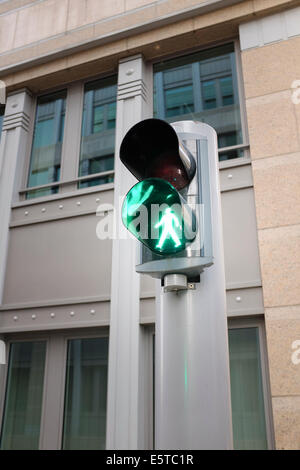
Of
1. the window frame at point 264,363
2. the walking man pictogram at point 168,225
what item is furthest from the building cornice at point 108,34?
the walking man pictogram at point 168,225

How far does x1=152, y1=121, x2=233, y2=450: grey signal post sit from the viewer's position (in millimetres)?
1140

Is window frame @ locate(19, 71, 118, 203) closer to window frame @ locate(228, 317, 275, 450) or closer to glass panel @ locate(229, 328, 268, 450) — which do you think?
window frame @ locate(228, 317, 275, 450)

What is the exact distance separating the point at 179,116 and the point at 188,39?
1095 mm

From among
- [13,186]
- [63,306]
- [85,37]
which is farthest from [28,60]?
[63,306]

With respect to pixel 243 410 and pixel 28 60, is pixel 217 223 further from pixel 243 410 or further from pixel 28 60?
pixel 28 60

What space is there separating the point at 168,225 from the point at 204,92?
5.10 metres

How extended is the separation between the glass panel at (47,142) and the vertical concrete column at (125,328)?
120 centimetres

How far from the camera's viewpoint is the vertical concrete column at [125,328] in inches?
174

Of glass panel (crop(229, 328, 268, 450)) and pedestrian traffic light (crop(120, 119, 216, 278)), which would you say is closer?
pedestrian traffic light (crop(120, 119, 216, 278))

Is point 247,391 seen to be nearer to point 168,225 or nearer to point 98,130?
point 168,225

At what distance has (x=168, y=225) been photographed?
121 cm

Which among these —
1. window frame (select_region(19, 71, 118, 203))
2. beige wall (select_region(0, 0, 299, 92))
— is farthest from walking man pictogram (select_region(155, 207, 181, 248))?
beige wall (select_region(0, 0, 299, 92))

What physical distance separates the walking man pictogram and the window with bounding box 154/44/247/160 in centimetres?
429

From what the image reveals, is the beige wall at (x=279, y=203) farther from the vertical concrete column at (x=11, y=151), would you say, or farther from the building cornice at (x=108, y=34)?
the vertical concrete column at (x=11, y=151)
